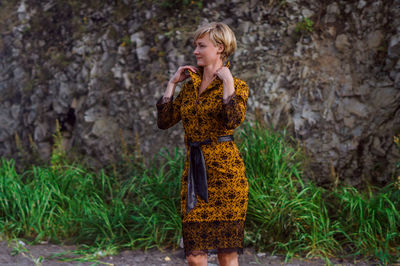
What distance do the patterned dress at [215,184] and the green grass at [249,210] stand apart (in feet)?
4.13

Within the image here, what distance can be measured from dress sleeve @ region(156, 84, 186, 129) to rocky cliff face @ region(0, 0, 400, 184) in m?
1.95

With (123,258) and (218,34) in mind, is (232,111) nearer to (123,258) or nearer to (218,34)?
(218,34)

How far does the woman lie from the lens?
275 centimetres

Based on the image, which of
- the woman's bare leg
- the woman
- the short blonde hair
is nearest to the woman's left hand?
the woman

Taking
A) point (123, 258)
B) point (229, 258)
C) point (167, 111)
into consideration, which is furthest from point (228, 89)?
point (123, 258)

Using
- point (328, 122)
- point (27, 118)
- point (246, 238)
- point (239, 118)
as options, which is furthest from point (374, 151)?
point (27, 118)

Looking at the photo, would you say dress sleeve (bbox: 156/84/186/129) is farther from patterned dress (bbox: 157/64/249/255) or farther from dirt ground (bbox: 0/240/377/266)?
dirt ground (bbox: 0/240/377/266)

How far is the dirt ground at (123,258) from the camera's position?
3.90m

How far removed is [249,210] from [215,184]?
144 centimetres

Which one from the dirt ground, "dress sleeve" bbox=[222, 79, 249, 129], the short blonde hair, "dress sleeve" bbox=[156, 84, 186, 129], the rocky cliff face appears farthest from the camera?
the rocky cliff face

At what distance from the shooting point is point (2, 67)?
6902 mm

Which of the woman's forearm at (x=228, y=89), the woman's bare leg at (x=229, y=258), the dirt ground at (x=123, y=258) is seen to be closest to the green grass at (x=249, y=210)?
the dirt ground at (x=123, y=258)

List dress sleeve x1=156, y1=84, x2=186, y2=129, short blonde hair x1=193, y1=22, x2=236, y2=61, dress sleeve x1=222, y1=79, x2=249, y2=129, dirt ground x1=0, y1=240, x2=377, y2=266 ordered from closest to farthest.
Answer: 1. dress sleeve x1=222, y1=79, x2=249, y2=129
2. short blonde hair x1=193, y1=22, x2=236, y2=61
3. dress sleeve x1=156, y1=84, x2=186, y2=129
4. dirt ground x1=0, y1=240, x2=377, y2=266

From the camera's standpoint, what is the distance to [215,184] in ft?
9.14
